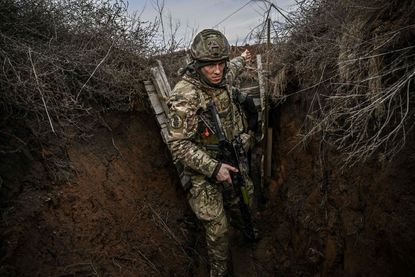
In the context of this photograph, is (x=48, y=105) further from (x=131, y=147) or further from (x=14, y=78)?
(x=131, y=147)

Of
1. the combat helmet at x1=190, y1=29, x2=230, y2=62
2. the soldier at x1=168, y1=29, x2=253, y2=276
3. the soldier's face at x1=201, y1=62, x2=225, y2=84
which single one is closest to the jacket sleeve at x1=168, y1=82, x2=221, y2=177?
the soldier at x1=168, y1=29, x2=253, y2=276

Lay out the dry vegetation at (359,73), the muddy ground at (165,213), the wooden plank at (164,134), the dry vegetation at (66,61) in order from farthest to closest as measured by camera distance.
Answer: the wooden plank at (164,134) → the dry vegetation at (66,61) → the muddy ground at (165,213) → the dry vegetation at (359,73)

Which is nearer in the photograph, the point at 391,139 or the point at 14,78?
the point at 391,139

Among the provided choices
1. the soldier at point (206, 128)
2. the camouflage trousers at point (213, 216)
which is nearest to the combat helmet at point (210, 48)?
the soldier at point (206, 128)

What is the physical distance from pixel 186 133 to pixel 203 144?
36cm

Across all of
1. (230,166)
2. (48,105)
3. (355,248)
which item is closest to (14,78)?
(48,105)

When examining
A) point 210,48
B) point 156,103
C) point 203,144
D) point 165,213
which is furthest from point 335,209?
point 156,103

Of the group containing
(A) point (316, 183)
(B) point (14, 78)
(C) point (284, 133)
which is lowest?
(A) point (316, 183)

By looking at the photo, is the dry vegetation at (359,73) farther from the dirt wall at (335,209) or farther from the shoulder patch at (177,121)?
the shoulder patch at (177,121)

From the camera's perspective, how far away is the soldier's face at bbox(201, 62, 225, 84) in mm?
3092

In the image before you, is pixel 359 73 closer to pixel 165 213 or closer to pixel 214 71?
pixel 214 71

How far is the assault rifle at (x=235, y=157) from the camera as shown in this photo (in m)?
3.03

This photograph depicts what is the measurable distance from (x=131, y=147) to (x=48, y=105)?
1067mm

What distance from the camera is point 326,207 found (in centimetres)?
284
